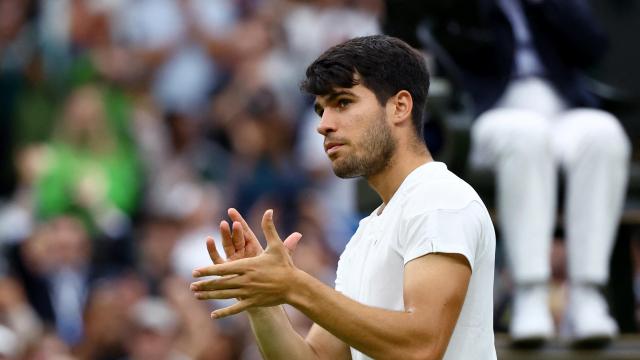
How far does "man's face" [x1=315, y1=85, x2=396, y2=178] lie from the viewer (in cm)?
305

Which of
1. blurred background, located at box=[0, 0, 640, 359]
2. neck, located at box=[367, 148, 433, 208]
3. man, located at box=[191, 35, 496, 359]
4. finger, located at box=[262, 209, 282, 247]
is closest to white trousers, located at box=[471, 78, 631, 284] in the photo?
blurred background, located at box=[0, 0, 640, 359]

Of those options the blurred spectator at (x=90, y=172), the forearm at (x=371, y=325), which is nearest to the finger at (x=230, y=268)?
the forearm at (x=371, y=325)

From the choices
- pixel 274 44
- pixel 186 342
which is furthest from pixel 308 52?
pixel 186 342

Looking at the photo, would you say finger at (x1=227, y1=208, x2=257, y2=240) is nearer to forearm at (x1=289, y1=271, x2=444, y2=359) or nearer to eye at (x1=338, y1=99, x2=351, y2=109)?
forearm at (x1=289, y1=271, x2=444, y2=359)

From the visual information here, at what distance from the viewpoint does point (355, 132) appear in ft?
10.00

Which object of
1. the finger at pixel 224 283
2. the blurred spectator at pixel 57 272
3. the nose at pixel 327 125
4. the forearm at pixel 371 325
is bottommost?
the blurred spectator at pixel 57 272

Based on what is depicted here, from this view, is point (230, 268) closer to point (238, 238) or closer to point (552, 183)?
point (238, 238)

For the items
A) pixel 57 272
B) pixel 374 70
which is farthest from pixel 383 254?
pixel 57 272

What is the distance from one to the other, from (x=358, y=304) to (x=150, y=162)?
5864mm

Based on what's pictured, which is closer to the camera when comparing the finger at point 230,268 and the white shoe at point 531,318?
the finger at point 230,268

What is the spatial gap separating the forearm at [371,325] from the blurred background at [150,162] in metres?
3.55

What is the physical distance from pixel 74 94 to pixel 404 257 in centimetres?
597

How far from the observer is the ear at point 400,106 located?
3.08 metres

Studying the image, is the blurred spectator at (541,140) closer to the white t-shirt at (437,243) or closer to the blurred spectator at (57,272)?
the white t-shirt at (437,243)
